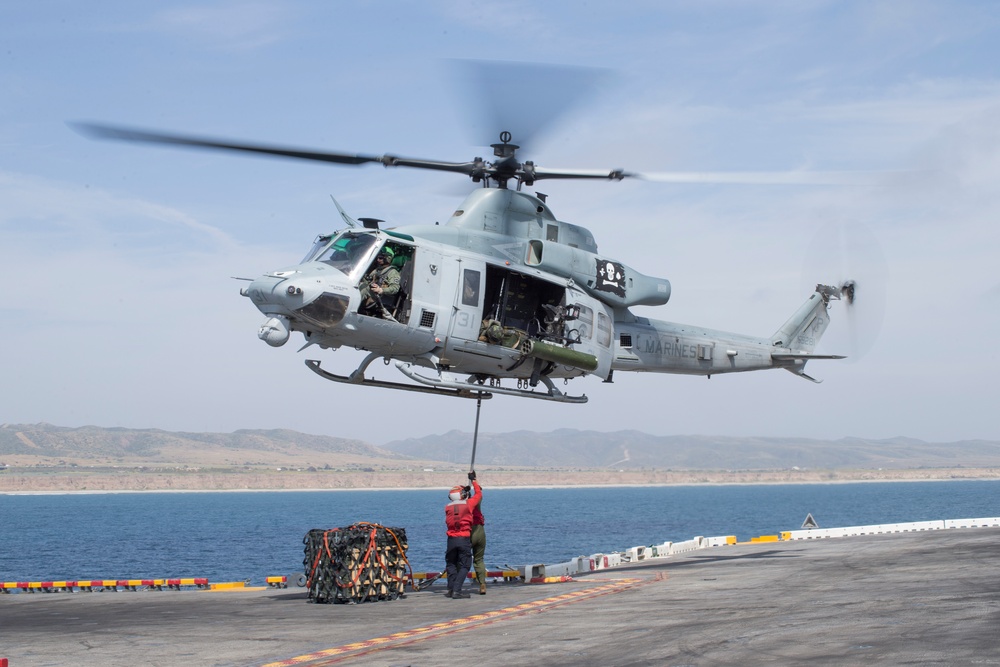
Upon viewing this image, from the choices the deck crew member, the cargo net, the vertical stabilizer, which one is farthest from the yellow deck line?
the vertical stabilizer

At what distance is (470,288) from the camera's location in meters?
18.6

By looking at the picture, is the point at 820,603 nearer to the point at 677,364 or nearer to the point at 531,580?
the point at 531,580

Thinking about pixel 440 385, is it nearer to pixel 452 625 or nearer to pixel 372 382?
pixel 372 382

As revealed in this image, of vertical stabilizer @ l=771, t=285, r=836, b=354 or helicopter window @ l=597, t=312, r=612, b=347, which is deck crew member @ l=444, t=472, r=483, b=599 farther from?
vertical stabilizer @ l=771, t=285, r=836, b=354

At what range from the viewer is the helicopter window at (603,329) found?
824 inches

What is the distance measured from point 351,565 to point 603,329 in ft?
24.9

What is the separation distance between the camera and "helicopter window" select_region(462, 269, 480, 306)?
1855 cm

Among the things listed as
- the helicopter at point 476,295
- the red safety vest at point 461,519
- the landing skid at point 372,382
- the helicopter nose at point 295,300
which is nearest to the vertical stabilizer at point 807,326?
the helicopter at point 476,295

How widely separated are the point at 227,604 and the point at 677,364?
11.5 metres

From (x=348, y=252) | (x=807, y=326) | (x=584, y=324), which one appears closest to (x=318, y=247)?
(x=348, y=252)

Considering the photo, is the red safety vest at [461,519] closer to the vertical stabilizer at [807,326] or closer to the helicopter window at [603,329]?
the helicopter window at [603,329]

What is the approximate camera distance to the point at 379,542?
1670 cm

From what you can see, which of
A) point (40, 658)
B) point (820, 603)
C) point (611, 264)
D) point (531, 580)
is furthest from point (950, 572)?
point (40, 658)

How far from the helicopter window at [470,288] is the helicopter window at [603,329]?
10.8 feet
